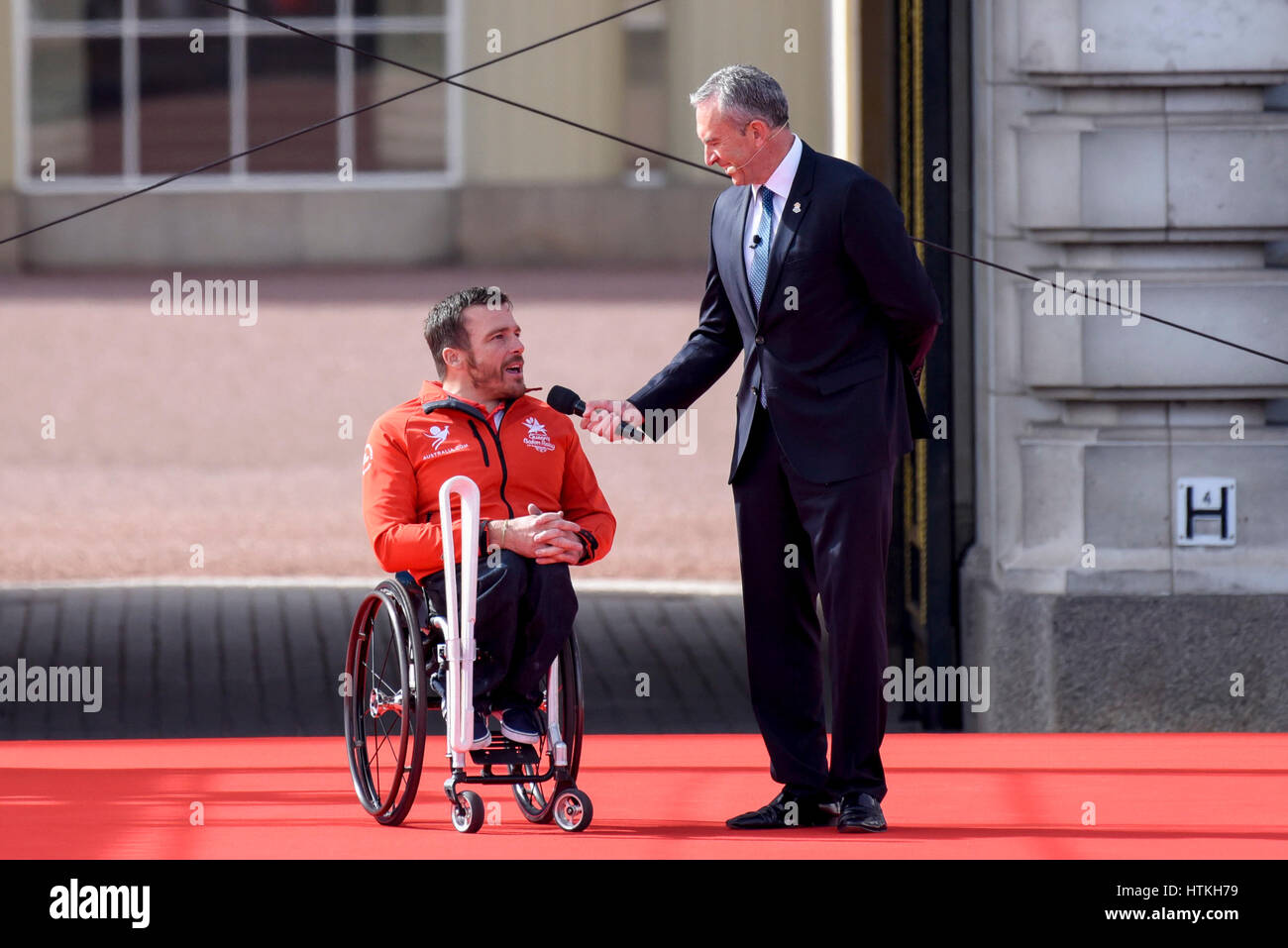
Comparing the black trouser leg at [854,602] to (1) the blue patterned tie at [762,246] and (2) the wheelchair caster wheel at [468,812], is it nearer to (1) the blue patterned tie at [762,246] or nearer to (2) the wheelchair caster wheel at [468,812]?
→ (1) the blue patterned tie at [762,246]

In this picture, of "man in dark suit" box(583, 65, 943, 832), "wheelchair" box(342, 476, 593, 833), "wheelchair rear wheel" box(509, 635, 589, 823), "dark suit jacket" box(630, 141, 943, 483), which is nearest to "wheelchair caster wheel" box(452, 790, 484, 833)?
"wheelchair" box(342, 476, 593, 833)

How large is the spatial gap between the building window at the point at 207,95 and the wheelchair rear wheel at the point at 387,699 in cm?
1920

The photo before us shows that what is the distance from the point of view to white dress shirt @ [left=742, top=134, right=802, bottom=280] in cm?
538

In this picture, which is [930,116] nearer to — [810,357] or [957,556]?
[957,556]

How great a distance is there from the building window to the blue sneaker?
1955 centimetres

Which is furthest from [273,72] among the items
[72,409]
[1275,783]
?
[1275,783]

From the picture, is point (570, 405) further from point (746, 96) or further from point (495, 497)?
point (746, 96)

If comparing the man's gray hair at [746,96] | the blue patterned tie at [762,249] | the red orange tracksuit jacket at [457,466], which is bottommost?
the red orange tracksuit jacket at [457,466]

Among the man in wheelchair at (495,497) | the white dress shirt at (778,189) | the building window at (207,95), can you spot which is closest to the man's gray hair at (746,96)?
the white dress shirt at (778,189)

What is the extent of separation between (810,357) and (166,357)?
48.0 ft

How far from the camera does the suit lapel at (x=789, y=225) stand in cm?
534

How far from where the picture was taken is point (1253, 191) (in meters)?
7.14

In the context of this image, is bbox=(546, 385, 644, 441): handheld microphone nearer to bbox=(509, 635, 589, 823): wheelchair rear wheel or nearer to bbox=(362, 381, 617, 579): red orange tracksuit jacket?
bbox=(362, 381, 617, 579): red orange tracksuit jacket

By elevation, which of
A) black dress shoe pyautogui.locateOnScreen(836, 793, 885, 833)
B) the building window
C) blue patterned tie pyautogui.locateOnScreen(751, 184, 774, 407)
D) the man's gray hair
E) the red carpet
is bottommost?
the red carpet
